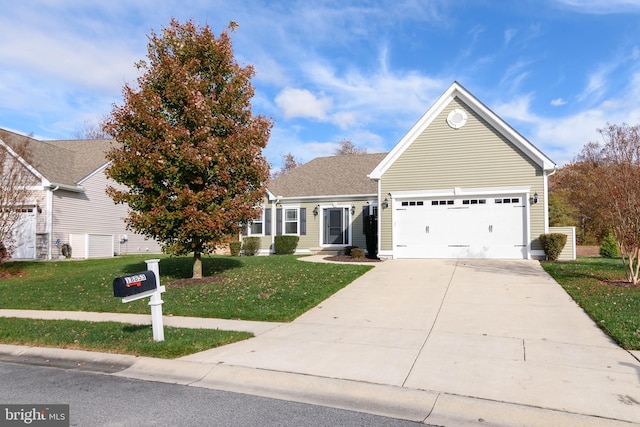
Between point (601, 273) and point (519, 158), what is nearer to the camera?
point (601, 273)

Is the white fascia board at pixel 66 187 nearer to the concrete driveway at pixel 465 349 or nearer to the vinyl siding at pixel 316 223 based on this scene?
the vinyl siding at pixel 316 223

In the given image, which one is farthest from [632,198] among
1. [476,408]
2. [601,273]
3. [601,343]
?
[476,408]

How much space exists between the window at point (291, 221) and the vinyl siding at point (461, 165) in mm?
6514

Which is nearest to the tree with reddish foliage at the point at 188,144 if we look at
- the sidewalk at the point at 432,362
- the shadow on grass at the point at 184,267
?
the shadow on grass at the point at 184,267

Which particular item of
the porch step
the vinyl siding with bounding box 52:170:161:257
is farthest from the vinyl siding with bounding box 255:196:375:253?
the vinyl siding with bounding box 52:170:161:257

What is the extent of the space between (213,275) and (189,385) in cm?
882

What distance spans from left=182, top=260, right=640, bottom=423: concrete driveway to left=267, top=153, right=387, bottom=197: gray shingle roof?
1208 centimetres

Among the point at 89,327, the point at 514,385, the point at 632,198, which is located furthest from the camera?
the point at 632,198

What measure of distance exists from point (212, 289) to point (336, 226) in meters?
11.7

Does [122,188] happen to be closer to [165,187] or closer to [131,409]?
[165,187]

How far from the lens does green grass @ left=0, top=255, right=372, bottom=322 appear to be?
31.0 feet

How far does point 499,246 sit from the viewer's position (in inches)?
655

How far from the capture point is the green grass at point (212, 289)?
31.0 ft

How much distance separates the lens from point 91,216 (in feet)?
77.7
